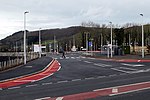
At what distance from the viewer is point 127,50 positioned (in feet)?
237

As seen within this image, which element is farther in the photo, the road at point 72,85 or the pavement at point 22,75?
the pavement at point 22,75

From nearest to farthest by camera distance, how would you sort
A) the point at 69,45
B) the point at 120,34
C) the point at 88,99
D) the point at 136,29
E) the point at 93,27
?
the point at 88,99, the point at 120,34, the point at 136,29, the point at 93,27, the point at 69,45

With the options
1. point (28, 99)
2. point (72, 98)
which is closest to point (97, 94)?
point (72, 98)

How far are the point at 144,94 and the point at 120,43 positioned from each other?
7884 cm

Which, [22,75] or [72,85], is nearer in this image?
→ [72,85]

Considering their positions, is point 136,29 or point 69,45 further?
point 69,45

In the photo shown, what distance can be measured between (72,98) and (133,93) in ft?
8.46

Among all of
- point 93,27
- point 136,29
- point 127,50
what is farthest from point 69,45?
point 127,50

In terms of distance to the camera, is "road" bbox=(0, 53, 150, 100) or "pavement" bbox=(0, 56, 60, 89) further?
"pavement" bbox=(0, 56, 60, 89)

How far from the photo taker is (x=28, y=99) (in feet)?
41.0

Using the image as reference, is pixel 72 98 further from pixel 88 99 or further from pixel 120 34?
pixel 120 34

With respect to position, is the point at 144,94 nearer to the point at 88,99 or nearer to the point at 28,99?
the point at 88,99

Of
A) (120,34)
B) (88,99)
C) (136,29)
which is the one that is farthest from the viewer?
(136,29)

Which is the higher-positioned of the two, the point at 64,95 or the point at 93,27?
the point at 93,27
